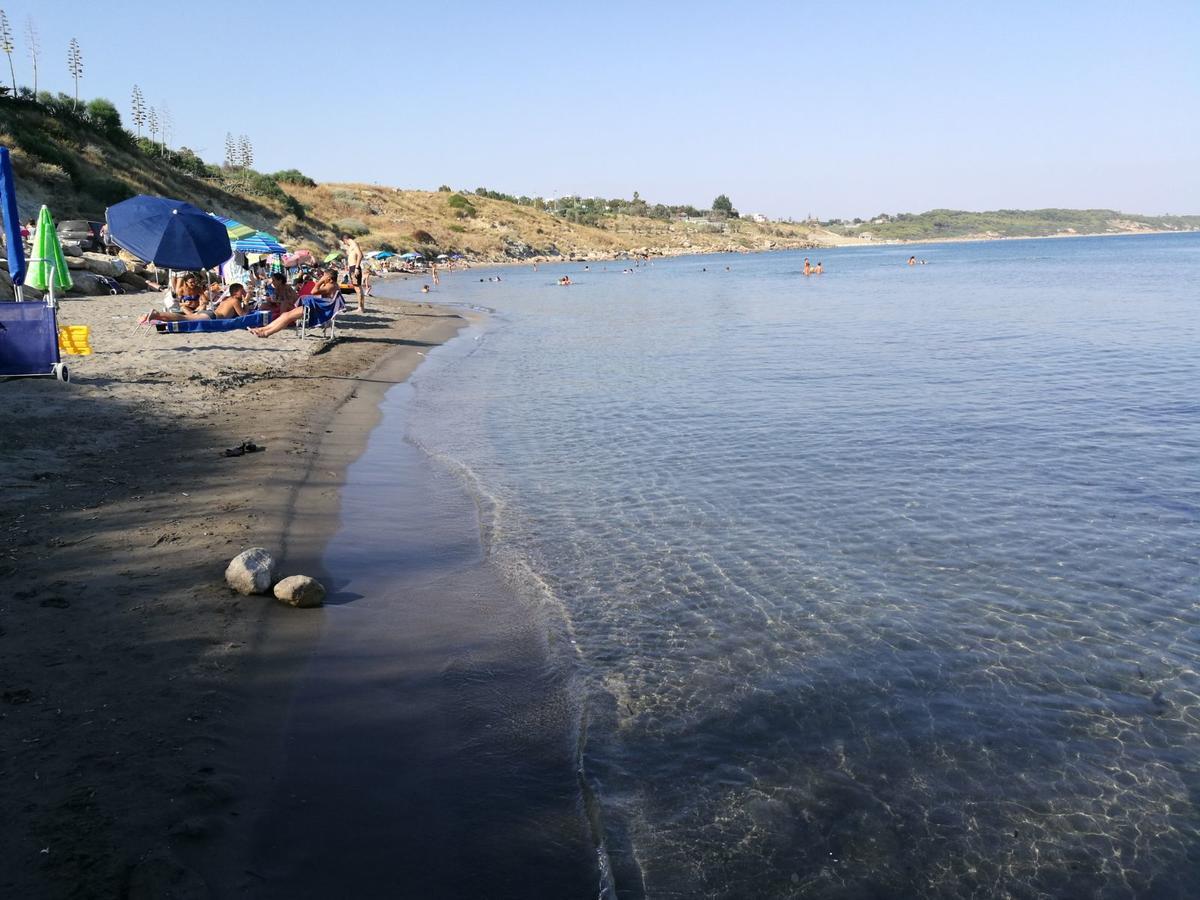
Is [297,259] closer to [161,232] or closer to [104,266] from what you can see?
[104,266]

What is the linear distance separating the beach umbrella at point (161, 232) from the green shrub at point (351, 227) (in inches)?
2441

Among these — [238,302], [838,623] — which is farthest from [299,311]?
[838,623]

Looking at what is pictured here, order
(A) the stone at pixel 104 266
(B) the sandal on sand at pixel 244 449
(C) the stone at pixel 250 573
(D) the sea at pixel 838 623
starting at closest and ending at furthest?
(D) the sea at pixel 838 623, (C) the stone at pixel 250 573, (B) the sandal on sand at pixel 244 449, (A) the stone at pixel 104 266

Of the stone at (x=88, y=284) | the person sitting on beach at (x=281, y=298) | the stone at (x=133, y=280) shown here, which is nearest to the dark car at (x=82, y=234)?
the stone at (x=133, y=280)

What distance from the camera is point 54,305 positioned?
11.7m

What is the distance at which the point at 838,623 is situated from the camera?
21.0 ft

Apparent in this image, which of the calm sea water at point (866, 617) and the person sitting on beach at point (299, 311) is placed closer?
the calm sea water at point (866, 617)

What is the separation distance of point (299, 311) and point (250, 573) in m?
14.5

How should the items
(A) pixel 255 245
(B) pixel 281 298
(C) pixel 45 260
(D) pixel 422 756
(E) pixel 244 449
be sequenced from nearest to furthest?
(D) pixel 422 756 < (E) pixel 244 449 < (C) pixel 45 260 < (B) pixel 281 298 < (A) pixel 255 245

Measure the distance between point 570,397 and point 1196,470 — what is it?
9966 mm

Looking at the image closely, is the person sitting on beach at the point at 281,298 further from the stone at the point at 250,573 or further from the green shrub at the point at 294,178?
the green shrub at the point at 294,178

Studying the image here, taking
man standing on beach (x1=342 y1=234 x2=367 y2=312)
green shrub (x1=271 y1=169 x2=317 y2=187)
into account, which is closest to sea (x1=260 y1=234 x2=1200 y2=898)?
man standing on beach (x1=342 y1=234 x2=367 y2=312)

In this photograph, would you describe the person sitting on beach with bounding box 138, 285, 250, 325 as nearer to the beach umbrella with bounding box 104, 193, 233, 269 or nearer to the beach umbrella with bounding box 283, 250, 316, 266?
the beach umbrella with bounding box 104, 193, 233, 269

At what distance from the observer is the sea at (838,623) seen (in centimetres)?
407
